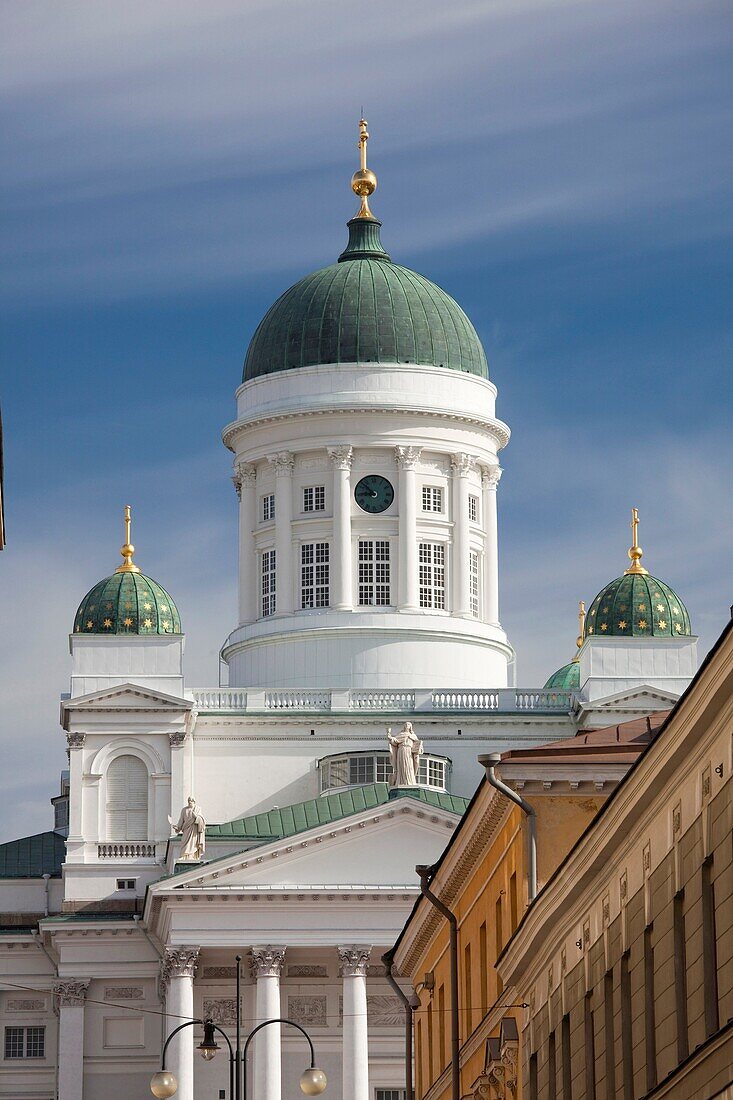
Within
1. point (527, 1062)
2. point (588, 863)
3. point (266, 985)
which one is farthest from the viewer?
point (266, 985)

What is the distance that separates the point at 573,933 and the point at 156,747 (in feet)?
188

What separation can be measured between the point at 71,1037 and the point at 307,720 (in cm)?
1303

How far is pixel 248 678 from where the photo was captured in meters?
102

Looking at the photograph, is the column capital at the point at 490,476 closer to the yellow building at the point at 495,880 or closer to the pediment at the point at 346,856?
the pediment at the point at 346,856

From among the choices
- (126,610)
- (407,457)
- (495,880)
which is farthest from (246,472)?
(495,880)

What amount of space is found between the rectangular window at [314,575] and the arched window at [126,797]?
38.9 feet

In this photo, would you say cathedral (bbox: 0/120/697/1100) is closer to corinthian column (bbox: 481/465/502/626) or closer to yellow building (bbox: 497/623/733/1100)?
corinthian column (bbox: 481/465/502/626)

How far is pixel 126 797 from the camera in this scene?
305ft

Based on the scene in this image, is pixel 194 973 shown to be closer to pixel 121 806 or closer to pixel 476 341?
pixel 121 806

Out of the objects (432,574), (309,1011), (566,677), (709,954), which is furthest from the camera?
(566,677)

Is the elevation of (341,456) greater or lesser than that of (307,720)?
greater

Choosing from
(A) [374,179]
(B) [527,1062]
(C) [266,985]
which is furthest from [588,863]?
(A) [374,179]

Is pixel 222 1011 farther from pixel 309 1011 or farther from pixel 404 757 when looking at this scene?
pixel 404 757

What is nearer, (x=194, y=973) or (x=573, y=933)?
(x=573, y=933)
